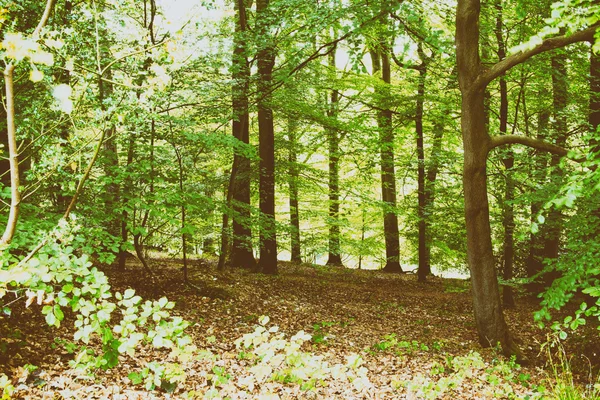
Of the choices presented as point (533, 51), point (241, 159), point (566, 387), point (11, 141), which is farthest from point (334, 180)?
point (11, 141)

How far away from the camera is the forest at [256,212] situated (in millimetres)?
3641

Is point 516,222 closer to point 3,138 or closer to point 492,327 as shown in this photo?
point 492,327

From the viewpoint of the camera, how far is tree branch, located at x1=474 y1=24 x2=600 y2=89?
6137mm

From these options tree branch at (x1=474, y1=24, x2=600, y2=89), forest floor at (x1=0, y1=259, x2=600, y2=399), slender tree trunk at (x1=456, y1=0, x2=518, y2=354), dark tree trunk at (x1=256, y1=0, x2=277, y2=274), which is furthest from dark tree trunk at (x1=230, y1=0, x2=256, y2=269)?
tree branch at (x1=474, y1=24, x2=600, y2=89)

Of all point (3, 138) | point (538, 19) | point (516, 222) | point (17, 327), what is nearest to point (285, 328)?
point (17, 327)

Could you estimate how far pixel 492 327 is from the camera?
7770mm

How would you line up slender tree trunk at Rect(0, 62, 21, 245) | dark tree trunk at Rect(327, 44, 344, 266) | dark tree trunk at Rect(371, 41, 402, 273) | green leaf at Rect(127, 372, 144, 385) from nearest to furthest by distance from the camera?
slender tree trunk at Rect(0, 62, 21, 245) < green leaf at Rect(127, 372, 144, 385) < dark tree trunk at Rect(371, 41, 402, 273) < dark tree trunk at Rect(327, 44, 344, 266)

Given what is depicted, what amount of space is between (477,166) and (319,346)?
4095mm

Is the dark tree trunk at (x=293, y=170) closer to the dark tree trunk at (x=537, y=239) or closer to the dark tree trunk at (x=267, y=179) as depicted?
the dark tree trunk at (x=267, y=179)

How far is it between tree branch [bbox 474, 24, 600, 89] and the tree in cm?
2

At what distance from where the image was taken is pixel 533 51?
6512mm

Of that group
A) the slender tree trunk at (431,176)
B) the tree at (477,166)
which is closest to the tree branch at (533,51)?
the tree at (477,166)

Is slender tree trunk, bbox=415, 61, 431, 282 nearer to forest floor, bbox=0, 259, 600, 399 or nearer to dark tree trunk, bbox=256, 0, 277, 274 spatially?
forest floor, bbox=0, 259, 600, 399

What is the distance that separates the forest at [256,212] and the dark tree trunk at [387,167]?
203 millimetres
